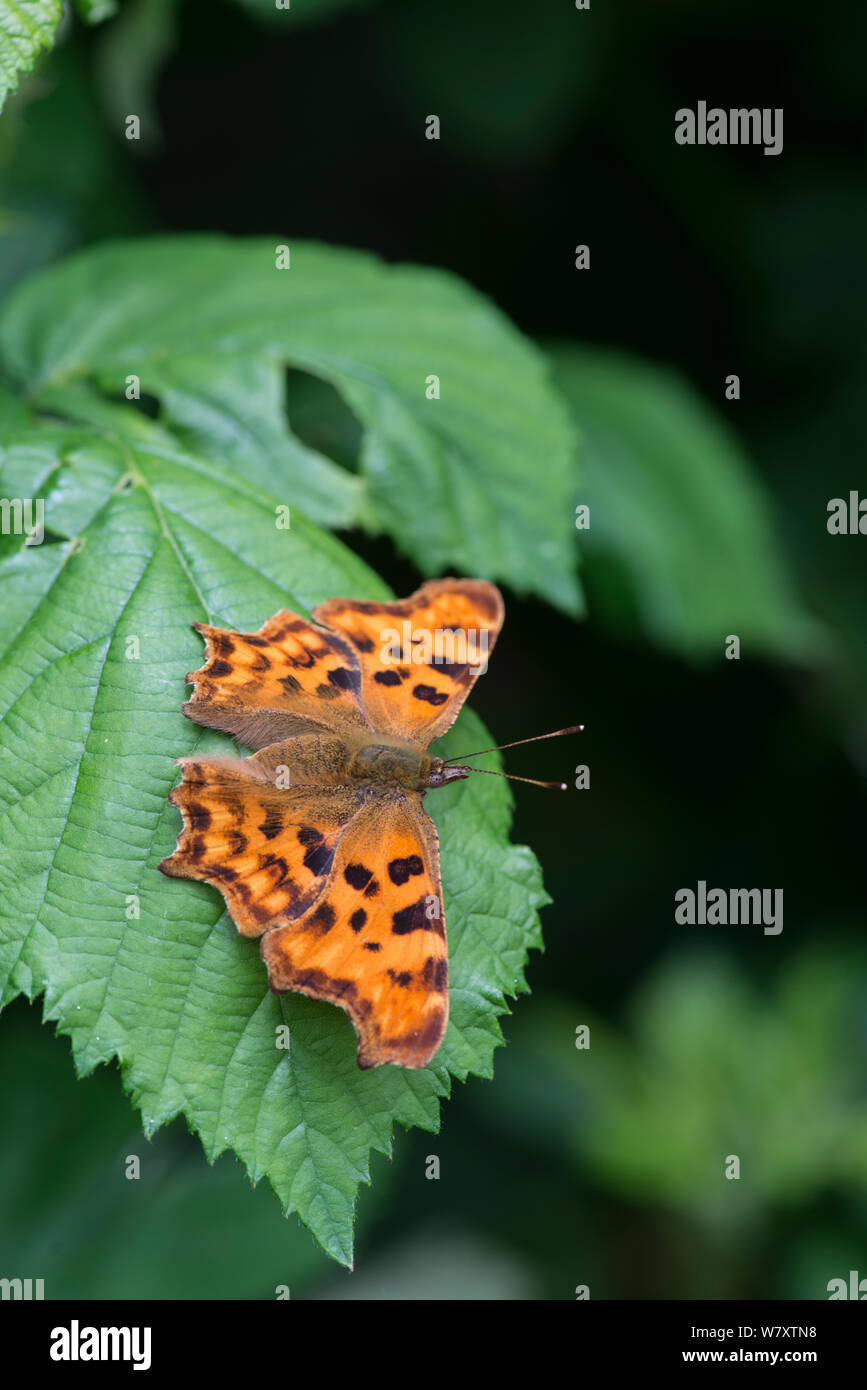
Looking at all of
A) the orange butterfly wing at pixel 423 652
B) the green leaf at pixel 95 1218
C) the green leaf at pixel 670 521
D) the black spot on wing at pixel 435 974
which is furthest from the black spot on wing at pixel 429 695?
the green leaf at pixel 95 1218

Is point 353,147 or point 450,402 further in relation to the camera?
point 353,147

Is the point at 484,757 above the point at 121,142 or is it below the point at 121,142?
below

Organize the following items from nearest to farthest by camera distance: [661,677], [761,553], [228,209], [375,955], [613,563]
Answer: [375,955], [613,563], [761,553], [228,209], [661,677]

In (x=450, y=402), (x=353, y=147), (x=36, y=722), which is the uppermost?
(x=353, y=147)

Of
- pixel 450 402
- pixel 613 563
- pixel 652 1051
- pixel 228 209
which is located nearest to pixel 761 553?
pixel 613 563

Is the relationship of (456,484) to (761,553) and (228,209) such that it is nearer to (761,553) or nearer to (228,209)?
(761,553)

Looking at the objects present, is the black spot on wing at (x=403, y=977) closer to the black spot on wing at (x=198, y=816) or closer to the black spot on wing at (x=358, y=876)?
the black spot on wing at (x=358, y=876)

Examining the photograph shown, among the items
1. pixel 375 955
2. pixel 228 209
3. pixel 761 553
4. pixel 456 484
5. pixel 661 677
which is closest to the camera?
pixel 375 955
